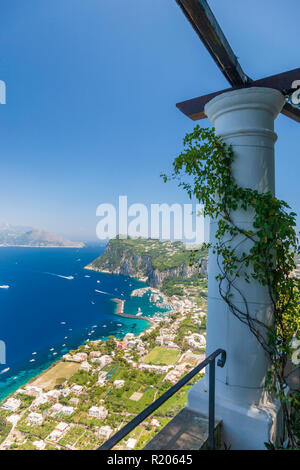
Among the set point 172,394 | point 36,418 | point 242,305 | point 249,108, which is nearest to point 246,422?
point 242,305

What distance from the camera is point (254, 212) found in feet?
4.57

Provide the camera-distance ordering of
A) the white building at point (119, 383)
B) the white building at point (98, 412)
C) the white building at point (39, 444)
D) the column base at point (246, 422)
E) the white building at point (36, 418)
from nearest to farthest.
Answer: the column base at point (246, 422)
the white building at point (39, 444)
the white building at point (98, 412)
the white building at point (36, 418)
the white building at point (119, 383)

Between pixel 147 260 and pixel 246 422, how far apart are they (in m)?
→ 29.4

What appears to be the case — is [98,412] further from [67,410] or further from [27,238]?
[27,238]

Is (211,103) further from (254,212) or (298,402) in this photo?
(298,402)

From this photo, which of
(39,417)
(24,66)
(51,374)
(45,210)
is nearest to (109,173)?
(45,210)

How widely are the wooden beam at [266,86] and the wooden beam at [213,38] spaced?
95 mm

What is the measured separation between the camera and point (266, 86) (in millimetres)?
1527

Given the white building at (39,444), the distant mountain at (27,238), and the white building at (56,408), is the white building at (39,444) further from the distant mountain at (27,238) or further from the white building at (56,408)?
the distant mountain at (27,238)

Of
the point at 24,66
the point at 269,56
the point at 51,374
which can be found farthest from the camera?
the point at 24,66

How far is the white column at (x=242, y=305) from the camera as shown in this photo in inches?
54.6

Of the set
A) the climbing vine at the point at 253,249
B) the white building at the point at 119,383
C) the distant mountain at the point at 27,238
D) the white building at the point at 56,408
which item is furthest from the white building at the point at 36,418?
the distant mountain at the point at 27,238

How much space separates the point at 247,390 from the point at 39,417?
556 inches

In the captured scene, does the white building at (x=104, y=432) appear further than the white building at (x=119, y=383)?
No
